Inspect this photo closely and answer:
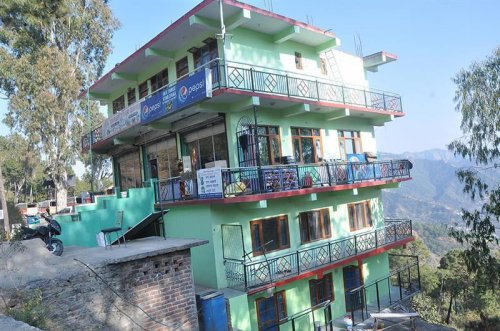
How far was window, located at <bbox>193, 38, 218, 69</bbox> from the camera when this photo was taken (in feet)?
46.9

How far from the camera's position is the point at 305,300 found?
14.8 m

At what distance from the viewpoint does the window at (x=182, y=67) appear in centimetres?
1575

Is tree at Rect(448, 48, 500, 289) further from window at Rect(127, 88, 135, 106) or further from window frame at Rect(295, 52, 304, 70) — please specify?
window at Rect(127, 88, 135, 106)

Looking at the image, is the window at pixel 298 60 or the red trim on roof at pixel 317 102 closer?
the red trim on roof at pixel 317 102

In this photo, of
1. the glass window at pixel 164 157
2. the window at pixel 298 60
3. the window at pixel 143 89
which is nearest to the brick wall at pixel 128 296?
the glass window at pixel 164 157

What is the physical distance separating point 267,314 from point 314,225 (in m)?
4.16

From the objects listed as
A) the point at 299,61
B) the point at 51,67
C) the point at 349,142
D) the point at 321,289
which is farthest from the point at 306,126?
the point at 51,67

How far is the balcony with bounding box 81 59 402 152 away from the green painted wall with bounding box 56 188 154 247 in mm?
3193

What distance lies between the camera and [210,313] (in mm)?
10070

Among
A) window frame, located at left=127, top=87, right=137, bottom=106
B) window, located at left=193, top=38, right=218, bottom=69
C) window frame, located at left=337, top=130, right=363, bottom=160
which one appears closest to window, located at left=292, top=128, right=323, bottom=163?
window frame, located at left=337, top=130, right=363, bottom=160

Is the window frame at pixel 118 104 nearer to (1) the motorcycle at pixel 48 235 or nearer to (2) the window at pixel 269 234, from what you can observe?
(1) the motorcycle at pixel 48 235

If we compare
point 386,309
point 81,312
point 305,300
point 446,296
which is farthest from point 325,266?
point 446,296

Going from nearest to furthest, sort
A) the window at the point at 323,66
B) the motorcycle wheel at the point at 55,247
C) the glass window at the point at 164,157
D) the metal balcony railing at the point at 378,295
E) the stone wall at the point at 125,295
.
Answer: the stone wall at the point at 125,295 → the motorcycle wheel at the point at 55,247 → the metal balcony railing at the point at 378,295 → the glass window at the point at 164,157 → the window at the point at 323,66

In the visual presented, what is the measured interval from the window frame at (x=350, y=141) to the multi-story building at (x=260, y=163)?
0.24ft
